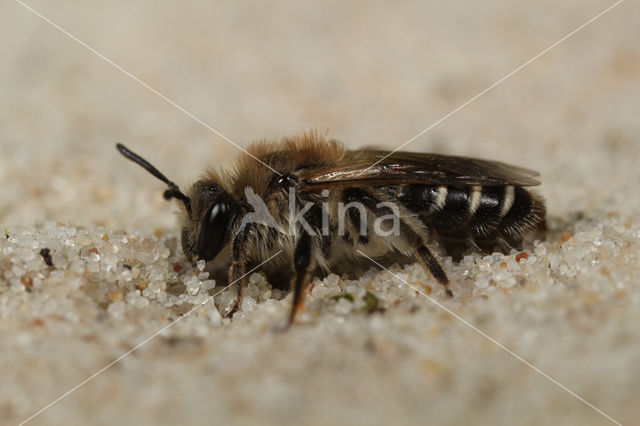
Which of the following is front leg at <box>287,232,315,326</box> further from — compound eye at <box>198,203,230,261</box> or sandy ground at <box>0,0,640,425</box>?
compound eye at <box>198,203,230,261</box>

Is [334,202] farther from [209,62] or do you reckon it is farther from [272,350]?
[209,62]

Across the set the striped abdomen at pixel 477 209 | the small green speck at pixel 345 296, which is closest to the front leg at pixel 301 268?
the small green speck at pixel 345 296

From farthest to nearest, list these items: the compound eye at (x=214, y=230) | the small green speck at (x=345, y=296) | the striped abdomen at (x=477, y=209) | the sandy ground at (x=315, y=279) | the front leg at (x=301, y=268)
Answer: the striped abdomen at (x=477, y=209) < the compound eye at (x=214, y=230) < the small green speck at (x=345, y=296) < the front leg at (x=301, y=268) < the sandy ground at (x=315, y=279)

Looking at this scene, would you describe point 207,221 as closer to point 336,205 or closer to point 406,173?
point 336,205

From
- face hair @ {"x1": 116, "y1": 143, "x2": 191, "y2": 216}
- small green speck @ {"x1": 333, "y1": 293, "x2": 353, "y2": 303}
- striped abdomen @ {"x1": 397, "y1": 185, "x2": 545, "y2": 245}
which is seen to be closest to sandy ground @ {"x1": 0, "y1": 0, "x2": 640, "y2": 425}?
small green speck @ {"x1": 333, "y1": 293, "x2": 353, "y2": 303}

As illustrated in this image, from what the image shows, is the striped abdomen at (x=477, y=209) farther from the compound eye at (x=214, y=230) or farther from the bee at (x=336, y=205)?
the compound eye at (x=214, y=230)

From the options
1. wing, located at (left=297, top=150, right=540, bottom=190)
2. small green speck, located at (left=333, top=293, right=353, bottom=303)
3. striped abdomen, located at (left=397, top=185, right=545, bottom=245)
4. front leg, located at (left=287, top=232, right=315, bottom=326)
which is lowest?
small green speck, located at (left=333, top=293, right=353, bottom=303)
